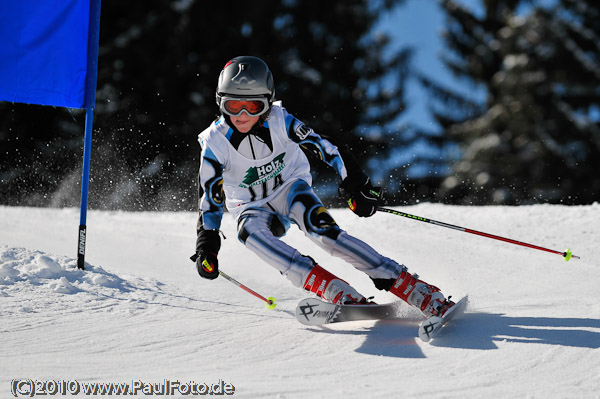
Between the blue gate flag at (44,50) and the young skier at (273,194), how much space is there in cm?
129

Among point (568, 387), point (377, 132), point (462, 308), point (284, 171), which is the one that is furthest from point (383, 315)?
point (377, 132)

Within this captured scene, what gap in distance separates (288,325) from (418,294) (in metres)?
0.69

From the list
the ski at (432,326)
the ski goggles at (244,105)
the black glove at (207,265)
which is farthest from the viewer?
the ski goggles at (244,105)

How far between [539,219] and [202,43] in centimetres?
1539

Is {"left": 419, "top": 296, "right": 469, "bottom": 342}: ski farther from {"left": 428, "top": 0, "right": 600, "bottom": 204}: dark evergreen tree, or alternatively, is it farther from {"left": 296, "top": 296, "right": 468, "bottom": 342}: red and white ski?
{"left": 428, "top": 0, "right": 600, "bottom": 204}: dark evergreen tree

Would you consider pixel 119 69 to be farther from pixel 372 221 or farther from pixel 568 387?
pixel 568 387

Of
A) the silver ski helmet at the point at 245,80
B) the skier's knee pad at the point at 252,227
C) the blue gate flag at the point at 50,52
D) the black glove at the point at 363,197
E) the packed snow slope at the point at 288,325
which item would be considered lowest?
the packed snow slope at the point at 288,325

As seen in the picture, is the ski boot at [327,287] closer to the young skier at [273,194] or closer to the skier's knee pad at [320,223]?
the young skier at [273,194]

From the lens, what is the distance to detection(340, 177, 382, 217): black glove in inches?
151

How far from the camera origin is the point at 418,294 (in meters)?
3.62

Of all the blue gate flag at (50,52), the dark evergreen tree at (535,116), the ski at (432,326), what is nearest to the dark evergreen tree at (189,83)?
the dark evergreen tree at (535,116)

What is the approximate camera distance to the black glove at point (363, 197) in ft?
12.6

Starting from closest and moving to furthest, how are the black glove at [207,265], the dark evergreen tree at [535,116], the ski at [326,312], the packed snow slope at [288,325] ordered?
the packed snow slope at [288,325]
the ski at [326,312]
the black glove at [207,265]
the dark evergreen tree at [535,116]

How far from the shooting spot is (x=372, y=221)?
6793 millimetres
